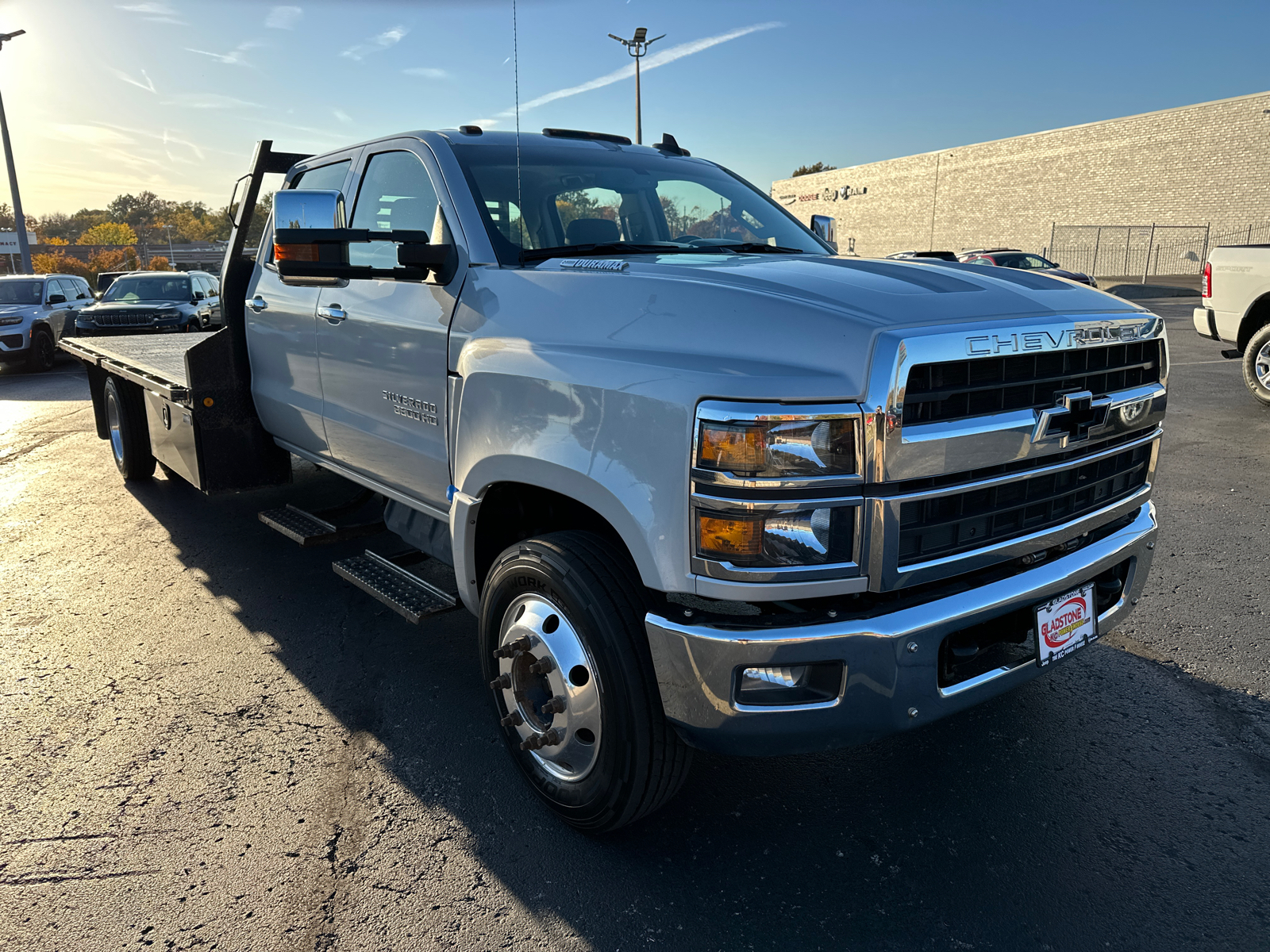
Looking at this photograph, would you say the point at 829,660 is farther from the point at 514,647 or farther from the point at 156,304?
the point at 156,304

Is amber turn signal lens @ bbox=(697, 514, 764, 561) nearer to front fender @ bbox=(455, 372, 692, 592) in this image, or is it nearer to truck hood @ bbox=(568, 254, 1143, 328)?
front fender @ bbox=(455, 372, 692, 592)

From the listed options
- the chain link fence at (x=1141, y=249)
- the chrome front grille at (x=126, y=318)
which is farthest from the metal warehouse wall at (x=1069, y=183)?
the chrome front grille at (x=126, y=318)

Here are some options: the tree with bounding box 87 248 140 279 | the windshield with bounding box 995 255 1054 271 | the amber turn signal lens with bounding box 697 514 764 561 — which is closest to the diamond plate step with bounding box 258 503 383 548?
the amber turn signal lens with bounding box 697 514 764 561

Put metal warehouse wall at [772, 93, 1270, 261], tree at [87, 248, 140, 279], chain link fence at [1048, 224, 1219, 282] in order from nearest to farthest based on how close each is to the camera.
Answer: metal warehouse wall at [772, 93, 1270, 261] < chain link fence at [1048, 224, 1219, 282] < tree at [87, 248, 140, 279]

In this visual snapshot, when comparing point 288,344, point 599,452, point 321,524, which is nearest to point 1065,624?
point 599,452

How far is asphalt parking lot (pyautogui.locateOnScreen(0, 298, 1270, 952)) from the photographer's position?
2.31 metres

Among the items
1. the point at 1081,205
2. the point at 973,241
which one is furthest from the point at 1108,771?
the point at 973,241

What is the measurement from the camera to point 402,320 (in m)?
3.30

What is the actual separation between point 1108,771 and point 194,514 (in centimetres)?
573

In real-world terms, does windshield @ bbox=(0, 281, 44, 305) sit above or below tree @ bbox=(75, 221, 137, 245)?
below

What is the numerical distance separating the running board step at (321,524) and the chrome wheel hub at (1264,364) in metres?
8.80

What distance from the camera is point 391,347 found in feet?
11.2

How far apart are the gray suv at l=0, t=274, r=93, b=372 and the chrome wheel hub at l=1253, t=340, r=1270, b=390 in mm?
17025

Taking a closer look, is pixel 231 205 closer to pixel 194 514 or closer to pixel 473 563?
pixel 194 514
